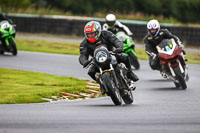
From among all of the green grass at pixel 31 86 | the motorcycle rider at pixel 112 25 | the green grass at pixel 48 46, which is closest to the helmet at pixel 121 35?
the motorcycle rider at pixel 112 25

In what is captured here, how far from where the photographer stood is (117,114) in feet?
29.3

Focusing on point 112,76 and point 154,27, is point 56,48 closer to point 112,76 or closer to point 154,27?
point 154,27

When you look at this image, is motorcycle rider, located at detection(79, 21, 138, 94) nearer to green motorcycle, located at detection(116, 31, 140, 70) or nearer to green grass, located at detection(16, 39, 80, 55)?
green motorcycle, located at detection(116, 31, 140, 70)

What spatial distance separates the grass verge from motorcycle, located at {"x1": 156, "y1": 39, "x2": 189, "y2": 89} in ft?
23.9

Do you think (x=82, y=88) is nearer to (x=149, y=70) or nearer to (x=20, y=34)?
(x=149, y=70)

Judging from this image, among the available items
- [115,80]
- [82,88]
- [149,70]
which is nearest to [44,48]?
[149,70]

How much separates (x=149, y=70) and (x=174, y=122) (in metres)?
9.64

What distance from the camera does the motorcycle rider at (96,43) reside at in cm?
1092

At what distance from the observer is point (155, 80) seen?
1552 cm

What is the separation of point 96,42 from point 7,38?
9.61 m

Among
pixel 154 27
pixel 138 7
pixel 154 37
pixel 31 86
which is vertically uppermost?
pixel 154 27

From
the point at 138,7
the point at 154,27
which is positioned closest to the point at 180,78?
the point at 154,27

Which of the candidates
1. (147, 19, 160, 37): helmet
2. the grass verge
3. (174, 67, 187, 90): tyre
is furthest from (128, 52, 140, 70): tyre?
the grass verge

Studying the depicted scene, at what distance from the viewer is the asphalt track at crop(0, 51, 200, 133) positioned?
296 inches
